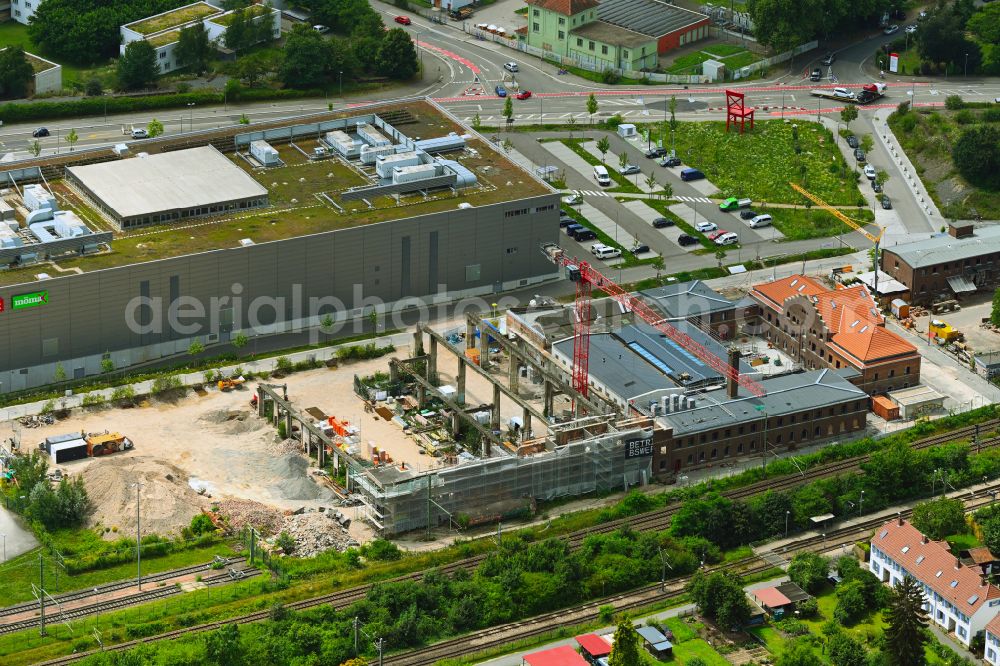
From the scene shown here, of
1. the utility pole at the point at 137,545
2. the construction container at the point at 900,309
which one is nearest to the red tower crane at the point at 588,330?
the construction container at the point at 900,309

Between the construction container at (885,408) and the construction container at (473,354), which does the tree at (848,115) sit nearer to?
the construction container at (885,408)

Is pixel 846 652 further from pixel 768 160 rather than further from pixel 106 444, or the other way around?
pixel 768 160

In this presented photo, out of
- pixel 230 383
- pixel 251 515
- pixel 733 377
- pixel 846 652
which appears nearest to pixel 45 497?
pixel 251 515

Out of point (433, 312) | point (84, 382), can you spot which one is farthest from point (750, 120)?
point (84, 382)

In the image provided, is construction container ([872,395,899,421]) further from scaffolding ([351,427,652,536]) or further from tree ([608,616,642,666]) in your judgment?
tree ([608,616,642,666])

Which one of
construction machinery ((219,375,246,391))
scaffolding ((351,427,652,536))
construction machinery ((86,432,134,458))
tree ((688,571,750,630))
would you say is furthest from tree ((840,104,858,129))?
construction machinery ((86,432,134,458))

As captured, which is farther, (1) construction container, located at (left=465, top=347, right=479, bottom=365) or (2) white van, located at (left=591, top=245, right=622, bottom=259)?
(2) white van, located at (left=591, top=245, right=622, bottom=259)

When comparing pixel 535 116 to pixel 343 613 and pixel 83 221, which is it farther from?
pixel 343 613

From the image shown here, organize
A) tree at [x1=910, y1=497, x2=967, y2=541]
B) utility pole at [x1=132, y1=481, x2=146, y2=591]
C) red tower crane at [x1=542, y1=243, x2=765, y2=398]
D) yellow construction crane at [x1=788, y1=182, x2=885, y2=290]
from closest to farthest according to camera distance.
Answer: utility pole at [x1=132, y1=481, x2=146, y2=591] < tree at [x1=910, y1=497, x2=967, y2=541] < red tower crane at [x1=542, y1=243, x2=765, y2=398] < yellow construction crane at [x1=788, y1=182, x2=885, y2=290]
